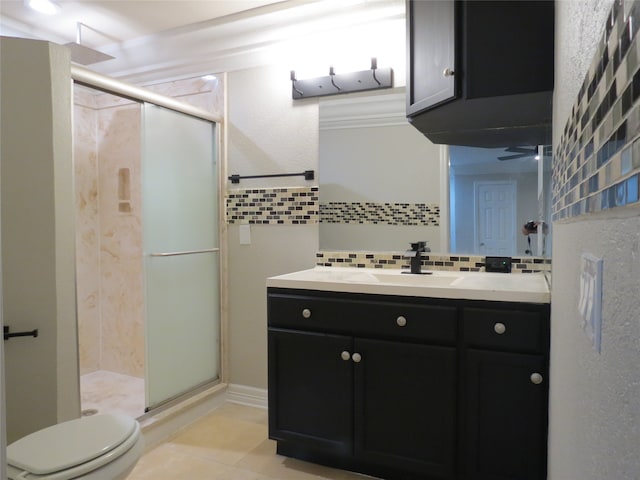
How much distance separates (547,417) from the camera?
1622 millimetres

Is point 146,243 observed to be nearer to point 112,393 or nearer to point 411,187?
point 112,393

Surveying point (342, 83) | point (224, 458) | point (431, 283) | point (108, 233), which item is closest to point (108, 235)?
point (108, 233)

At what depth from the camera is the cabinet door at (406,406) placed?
1.80 metres

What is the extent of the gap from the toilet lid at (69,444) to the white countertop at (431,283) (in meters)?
0.87

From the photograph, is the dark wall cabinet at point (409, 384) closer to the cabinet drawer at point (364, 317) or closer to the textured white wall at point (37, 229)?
the cabinet drawer at point (364, 317)

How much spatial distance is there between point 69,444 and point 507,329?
1.57m

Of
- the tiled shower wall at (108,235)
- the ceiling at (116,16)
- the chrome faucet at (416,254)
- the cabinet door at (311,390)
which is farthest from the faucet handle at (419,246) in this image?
the tiled shower wall at (108,235)

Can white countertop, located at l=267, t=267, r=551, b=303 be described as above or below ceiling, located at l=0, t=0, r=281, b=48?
below

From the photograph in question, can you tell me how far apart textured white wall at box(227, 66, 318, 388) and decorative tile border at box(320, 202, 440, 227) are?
167 mm

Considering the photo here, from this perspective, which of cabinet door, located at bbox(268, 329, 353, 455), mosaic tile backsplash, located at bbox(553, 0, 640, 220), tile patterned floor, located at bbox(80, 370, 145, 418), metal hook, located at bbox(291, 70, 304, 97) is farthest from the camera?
tile patterned floor, located at bbox(80, 370, 145, 418)

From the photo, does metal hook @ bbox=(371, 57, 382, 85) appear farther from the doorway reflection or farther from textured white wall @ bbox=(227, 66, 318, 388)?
the doorway reflection

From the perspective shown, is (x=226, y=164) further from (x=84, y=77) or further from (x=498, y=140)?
(x=498, y=140)

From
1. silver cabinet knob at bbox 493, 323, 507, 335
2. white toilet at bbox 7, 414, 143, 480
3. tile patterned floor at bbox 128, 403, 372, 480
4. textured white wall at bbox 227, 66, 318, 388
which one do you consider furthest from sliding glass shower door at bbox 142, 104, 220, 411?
silver cabinet knob at bbox 493, 323, 507, 335

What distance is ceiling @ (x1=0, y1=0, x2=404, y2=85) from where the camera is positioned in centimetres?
238
